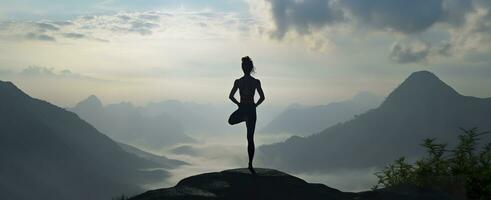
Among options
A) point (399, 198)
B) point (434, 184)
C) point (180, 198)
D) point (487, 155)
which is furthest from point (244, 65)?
point (487, 155)

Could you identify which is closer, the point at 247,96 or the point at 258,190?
the point at 258,190

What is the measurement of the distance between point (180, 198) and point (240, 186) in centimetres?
211

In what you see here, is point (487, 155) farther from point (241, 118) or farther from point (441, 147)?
point (241, 118)

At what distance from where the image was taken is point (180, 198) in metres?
12.4

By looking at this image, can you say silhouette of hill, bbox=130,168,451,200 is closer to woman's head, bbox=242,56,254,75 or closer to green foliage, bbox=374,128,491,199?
green foliage, bbox=374,128,491,199

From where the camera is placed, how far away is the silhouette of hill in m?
13.1

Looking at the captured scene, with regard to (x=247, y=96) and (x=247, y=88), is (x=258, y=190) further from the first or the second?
(x=247, y=88)

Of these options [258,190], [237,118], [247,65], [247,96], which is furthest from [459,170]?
[247,65]

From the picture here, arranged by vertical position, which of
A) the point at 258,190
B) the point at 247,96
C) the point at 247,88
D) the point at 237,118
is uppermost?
the point at 247,88

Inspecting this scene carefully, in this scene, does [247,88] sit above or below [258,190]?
above

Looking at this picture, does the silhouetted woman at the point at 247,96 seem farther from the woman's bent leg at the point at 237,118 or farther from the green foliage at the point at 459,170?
the green foliage at the point at 459,170

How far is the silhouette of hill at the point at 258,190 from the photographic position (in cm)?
1307

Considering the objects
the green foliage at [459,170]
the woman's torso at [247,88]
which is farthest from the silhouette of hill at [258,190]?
the woman's torso at [247,88]

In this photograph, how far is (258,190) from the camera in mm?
13711
